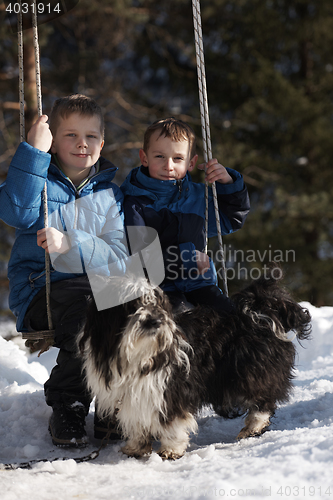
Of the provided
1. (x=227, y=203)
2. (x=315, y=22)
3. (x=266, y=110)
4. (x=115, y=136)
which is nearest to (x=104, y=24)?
(x=115, y=136)

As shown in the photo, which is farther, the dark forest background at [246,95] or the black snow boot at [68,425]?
the dark forest background at [246,95]

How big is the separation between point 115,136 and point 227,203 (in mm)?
7474

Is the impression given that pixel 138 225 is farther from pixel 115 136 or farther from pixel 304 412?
pixel 115 136

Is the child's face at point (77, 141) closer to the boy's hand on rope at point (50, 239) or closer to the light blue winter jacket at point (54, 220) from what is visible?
the light blue winter jacket at point (54, 220)

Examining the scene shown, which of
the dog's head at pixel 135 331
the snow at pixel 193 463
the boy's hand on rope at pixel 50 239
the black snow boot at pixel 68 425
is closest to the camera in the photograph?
the snow at pixel 193 463

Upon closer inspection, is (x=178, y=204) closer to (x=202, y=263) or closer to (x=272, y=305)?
(x=202, y=263)

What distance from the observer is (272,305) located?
265cm

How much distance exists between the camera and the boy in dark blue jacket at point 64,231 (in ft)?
8.41

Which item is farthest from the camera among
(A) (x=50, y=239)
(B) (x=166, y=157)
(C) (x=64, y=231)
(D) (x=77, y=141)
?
(B) (x=166, y=157)

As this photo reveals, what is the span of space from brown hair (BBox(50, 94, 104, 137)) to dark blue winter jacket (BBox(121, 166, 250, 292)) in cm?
50

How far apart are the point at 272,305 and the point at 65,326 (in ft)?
3.83

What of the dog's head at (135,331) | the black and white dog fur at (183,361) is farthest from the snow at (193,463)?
the dog's head at (135,331)

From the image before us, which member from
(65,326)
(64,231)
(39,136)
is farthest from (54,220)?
(65,326)

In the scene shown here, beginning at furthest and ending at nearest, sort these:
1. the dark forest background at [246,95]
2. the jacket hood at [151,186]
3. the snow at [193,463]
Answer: the dark forest background at [246,95] → the jacket hood at [151,186] → the snow at [193,463]
